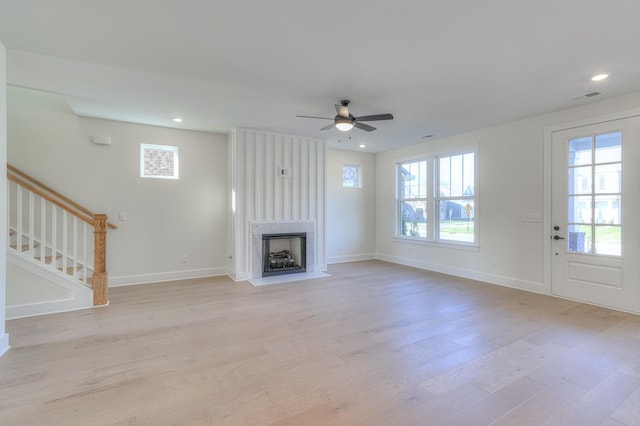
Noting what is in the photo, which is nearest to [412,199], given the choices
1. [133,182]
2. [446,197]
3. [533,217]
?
[446,197]

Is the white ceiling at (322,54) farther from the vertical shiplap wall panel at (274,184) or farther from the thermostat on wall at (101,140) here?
the vertical shiplap wall panel at (274,184)

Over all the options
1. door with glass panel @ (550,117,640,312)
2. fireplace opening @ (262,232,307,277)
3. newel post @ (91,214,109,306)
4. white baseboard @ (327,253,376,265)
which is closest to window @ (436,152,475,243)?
door with glass panel @ (550,117,640,312)

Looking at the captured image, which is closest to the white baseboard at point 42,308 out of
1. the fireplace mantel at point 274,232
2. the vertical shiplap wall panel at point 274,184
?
the vertical shiplap wall panel at point 274,184

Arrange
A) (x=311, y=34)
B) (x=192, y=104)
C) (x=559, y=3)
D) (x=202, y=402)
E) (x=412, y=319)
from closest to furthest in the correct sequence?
(x=202, y=402) → (x=559, y=3) → (x=311, y=34) → (x=412, y=319) → (x=192, y=104)

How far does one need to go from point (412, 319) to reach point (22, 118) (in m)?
6.23

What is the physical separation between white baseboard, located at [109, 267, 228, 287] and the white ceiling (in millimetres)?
2752

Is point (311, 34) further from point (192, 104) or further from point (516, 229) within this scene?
point (516, 229)

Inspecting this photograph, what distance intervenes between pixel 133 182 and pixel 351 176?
4.68m

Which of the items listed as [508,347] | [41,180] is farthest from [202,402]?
[41,180]

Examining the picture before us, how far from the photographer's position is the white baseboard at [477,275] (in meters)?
4.55

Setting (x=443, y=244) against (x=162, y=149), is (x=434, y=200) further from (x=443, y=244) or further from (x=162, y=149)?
(x=162, y=149)

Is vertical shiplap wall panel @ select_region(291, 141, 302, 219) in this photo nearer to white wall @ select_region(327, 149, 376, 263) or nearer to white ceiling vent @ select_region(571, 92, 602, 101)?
white wall @ select_region(327, 149, 376, 263)

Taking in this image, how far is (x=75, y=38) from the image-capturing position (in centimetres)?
254

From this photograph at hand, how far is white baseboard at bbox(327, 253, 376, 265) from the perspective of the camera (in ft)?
22.9
